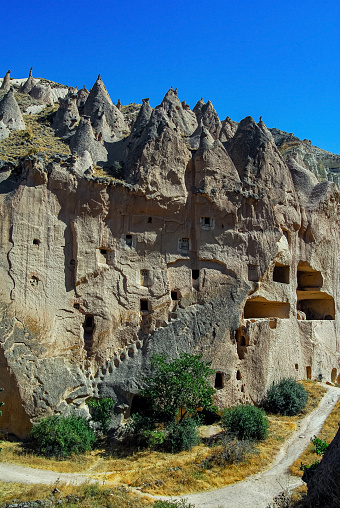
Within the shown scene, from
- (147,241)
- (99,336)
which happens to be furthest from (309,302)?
(99,336)

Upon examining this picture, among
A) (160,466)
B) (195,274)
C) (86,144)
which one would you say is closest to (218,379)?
(195,274)

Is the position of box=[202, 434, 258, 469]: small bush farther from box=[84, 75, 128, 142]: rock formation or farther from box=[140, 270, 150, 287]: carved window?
box=[84, 75, 128, 142]: rock formation

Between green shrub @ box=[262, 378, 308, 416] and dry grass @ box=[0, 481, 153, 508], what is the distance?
9.51 m

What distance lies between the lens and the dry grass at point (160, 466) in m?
15.0

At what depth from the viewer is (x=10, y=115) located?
2695 centimetres

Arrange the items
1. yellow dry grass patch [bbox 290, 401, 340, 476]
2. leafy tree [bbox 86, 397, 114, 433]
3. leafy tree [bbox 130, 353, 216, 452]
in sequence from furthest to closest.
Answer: leafy tree [bbox 86, 397, 114, 433] < leafy tree [bbox 130, 353, 216, 452] < yellow dry grass patch [bbox 290, 401, 340, 476]

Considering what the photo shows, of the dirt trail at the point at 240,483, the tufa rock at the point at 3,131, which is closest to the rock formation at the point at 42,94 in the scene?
the tufa rock at the point at 3,131

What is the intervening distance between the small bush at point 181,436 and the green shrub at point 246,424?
4.48ft

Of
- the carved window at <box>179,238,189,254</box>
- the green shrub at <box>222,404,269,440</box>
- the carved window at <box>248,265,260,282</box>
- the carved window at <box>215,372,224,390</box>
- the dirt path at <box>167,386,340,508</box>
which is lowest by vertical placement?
the dirt path at <box>167,386,340,508</box>

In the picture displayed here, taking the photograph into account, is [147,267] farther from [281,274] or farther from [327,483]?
[327,483]

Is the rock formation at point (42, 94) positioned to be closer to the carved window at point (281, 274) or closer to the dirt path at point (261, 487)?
the carved window at point (281, 274)

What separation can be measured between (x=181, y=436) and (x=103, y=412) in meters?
3.44

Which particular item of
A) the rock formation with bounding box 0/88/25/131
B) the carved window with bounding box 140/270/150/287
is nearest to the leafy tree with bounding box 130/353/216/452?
the carved window with bounding box 140/270/150/287

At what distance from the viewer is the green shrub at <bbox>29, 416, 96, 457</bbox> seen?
17.3m
